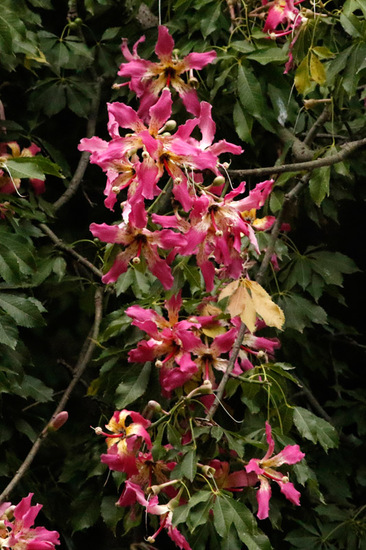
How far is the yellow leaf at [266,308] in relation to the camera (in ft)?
4.18

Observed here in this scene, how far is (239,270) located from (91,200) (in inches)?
41.4

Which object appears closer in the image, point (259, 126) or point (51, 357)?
point (259, 126)

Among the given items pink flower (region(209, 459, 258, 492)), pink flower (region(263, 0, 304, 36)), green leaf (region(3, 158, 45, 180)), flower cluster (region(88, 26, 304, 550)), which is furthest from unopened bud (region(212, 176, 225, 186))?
pink flower (region(263, 0, 304, 36))

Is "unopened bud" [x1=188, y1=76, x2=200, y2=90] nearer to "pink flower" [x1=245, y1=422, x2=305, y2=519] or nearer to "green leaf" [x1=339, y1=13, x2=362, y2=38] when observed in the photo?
"green leaf" [x1=339, y1=13, x2=362, y2=38]

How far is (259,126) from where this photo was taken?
76.2 inches

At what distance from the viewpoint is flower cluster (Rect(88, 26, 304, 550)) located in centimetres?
109

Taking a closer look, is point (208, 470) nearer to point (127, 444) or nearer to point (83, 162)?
point (127, 444)

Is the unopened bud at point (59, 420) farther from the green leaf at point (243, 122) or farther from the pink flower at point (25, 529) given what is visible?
the green leaf at point (243, 122)

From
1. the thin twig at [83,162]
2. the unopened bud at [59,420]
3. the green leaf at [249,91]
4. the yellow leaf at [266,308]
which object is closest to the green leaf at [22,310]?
the unopened bud at [59,420]

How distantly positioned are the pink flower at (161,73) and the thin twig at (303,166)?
0.14m

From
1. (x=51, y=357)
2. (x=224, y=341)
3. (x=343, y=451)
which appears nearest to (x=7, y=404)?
(x=51, y=357)

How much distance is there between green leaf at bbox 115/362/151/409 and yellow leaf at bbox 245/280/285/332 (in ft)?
0.86

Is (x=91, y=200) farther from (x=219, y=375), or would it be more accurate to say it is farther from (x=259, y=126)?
(x=219, y=375)

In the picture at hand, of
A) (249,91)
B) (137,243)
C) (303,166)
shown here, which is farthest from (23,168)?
(249,91)
